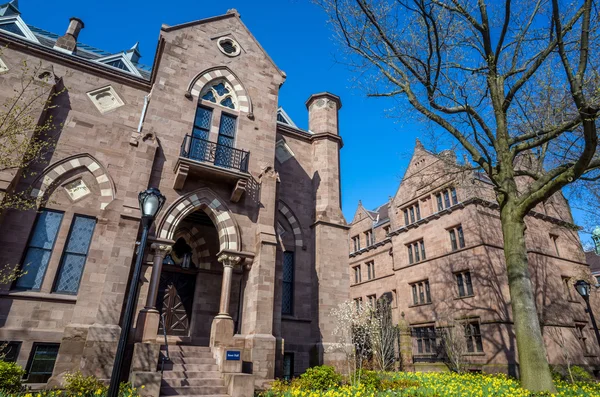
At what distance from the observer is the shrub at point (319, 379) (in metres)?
11.2

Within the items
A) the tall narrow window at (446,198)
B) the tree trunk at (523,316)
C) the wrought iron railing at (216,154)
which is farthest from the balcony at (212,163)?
the tall narrow window at (446,198)

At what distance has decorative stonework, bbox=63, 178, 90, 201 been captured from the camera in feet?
44.1

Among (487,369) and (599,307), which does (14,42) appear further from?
(599,307)

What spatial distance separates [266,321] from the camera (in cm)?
1220

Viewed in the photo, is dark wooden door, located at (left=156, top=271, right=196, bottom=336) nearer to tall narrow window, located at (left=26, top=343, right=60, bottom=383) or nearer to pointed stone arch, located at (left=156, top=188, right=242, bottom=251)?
pointed stone arch, located at (left=156, top=188, right=242, bottom=251)

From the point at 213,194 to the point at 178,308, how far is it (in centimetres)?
497

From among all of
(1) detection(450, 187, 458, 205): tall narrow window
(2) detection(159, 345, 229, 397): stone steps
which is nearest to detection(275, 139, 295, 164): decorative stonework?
(2) detection(159, 345, 229, 397): stone steps

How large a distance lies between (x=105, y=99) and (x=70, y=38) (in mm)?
5100

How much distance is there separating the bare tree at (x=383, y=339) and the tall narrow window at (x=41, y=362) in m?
11.9

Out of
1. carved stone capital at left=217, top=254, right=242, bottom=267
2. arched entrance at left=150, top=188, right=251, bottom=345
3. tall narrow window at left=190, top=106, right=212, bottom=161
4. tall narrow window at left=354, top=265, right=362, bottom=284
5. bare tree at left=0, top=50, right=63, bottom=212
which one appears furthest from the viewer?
tall narrow window at left=354, top=265, right=362, bottom=284

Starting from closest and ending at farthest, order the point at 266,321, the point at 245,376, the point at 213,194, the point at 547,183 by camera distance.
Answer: the point at 245,376
the point at 547,183
the point at 266,321
the point at 213,194

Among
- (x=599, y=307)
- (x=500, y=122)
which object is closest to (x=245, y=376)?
(x=500, y=122)

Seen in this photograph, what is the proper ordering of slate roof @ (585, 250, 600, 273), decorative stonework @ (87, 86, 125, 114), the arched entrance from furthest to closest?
slate roof @ (585, 250, 600, 273) < decorative stonework @ (87, 86, 125, 114) < the arched entrance

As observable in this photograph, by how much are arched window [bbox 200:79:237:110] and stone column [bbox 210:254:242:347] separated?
23.9 feet
